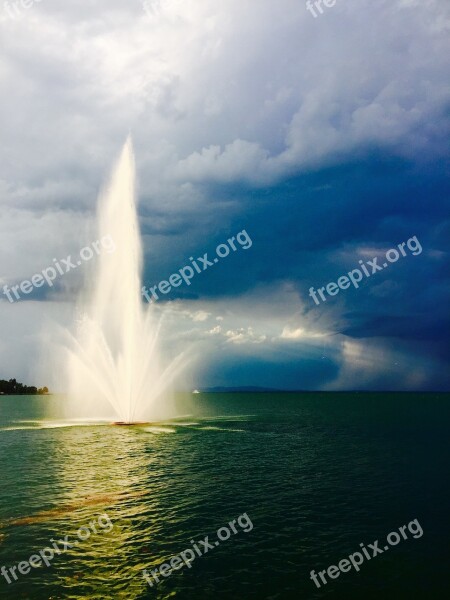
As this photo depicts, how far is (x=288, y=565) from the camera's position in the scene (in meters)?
17.3

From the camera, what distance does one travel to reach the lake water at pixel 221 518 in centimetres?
1596

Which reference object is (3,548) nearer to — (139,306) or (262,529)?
(262,529)

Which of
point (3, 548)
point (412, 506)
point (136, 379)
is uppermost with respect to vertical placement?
point (136, 379)

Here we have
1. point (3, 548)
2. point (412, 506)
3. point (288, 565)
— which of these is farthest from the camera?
point (412, 506)

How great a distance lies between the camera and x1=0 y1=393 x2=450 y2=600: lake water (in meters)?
16.0

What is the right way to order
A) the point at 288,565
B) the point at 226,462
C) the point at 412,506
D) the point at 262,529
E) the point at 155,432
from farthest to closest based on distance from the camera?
1. the point at 155,432
2. the point at 226,462
3. the point at 412,506
4. the point at 262,529
5. the point at 288,565

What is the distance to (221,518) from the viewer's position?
74.3 ft

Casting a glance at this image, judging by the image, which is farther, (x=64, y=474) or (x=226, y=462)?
(x=226, y=462)

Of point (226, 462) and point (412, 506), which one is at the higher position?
point (226, 462)

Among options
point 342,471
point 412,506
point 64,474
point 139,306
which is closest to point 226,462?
point 342,471

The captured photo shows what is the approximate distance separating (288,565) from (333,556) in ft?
7.32

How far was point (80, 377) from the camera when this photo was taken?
57562 mm

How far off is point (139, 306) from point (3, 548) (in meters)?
38.9

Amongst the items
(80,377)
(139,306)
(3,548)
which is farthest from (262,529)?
(80,377)
